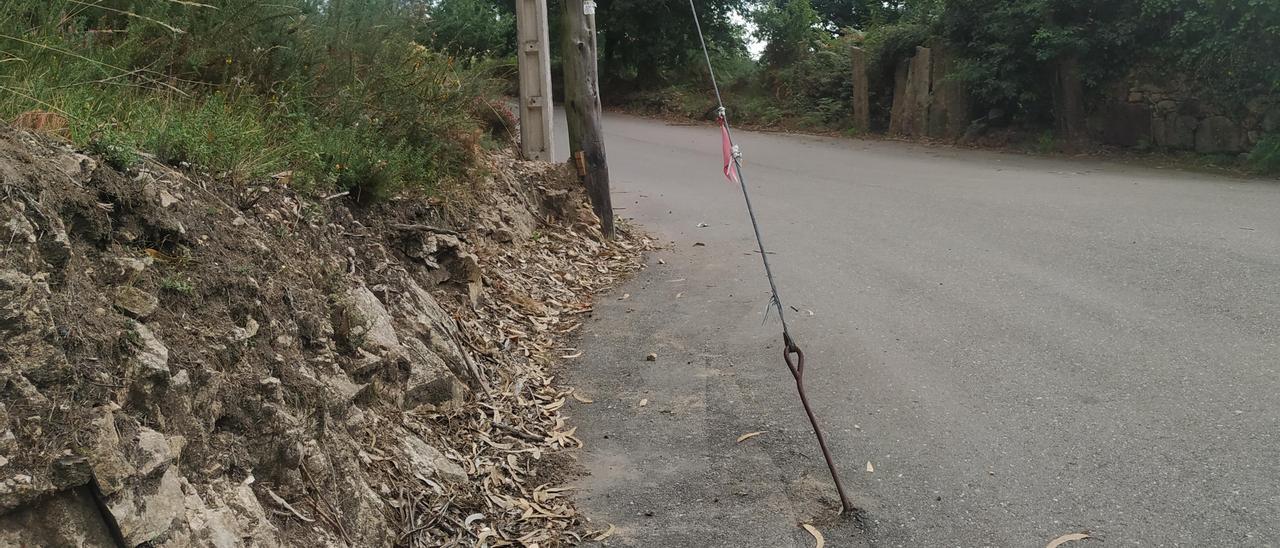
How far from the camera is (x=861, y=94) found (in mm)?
22766

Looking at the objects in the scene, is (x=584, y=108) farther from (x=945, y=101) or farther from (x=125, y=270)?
(x=945, y=101)

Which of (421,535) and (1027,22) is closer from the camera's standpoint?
(421,535)

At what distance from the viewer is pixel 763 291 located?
8.64 m

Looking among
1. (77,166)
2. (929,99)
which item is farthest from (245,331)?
(929,99)

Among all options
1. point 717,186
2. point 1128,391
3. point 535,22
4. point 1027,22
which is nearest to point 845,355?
point 1128,391

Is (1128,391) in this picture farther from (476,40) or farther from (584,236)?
(476,40)

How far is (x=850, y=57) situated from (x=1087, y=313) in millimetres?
17876

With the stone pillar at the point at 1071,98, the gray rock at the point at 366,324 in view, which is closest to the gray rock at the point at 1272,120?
the stone pillar at the point at 1071,98

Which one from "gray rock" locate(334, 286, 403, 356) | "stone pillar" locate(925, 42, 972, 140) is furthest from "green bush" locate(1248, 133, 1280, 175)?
"gray rock" locate(334, 286, 403, 356)

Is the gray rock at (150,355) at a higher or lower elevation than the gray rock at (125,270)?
lower

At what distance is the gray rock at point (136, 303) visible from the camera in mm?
3475

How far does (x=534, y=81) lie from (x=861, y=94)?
41.1 feet

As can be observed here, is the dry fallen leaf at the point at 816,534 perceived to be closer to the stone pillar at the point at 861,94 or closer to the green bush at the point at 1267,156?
the green bush at the point at 1267,156

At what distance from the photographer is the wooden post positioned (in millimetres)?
11047
